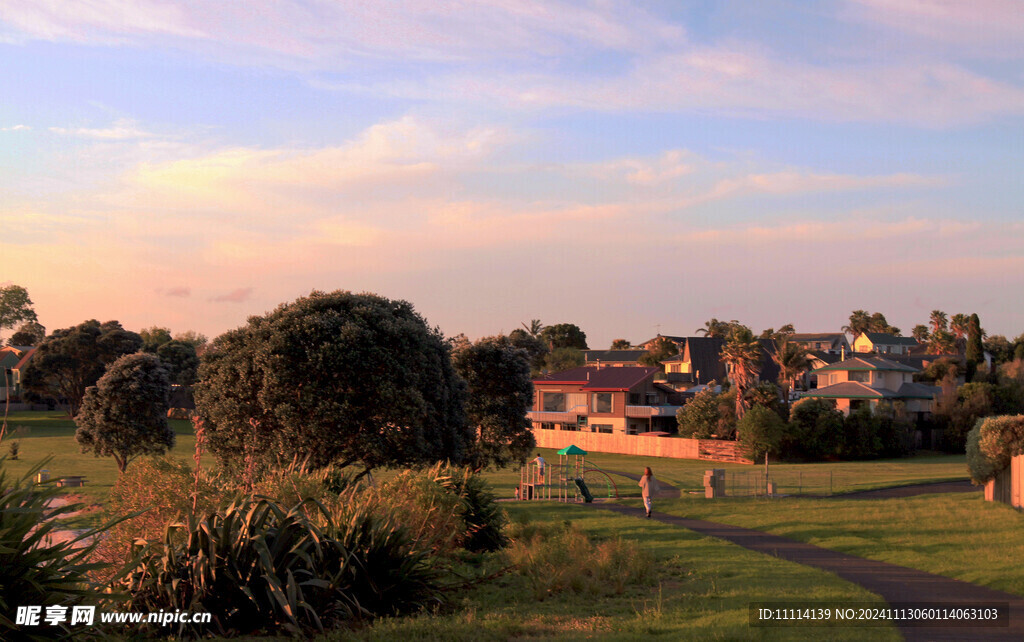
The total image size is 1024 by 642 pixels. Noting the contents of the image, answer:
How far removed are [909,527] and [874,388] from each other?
50.4m

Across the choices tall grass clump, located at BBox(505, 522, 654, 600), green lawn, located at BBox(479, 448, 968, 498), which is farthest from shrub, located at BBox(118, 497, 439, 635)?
green lawn, located at BBox(479, 448, 968, 498)

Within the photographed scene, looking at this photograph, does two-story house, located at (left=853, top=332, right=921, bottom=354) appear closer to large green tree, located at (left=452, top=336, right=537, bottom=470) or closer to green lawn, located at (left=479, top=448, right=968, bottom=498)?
green lawn, located at (left=479, top=448, right=968, bottom=498)

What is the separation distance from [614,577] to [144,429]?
3468 cm

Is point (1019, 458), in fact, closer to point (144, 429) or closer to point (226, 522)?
point (226, 522)

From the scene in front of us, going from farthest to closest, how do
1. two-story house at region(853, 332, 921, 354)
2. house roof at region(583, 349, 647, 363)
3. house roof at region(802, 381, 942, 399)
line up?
house roof at region(583, 349, 647, 363) → two-story house at region(853, 332, 921, 354) → house roof at region(802, 381, 942, 399)

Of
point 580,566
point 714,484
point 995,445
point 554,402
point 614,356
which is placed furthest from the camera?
point 614,356

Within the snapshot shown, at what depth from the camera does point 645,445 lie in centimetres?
7094

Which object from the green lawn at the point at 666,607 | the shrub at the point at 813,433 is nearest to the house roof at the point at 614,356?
the shrub at the point at 813,433

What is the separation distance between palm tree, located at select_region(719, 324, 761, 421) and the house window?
68.3 feet

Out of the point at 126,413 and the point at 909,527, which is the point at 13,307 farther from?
the point at 909,527

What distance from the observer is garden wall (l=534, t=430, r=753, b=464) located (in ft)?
215

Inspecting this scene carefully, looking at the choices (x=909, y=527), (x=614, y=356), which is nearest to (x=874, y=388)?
(x=909, y=527)

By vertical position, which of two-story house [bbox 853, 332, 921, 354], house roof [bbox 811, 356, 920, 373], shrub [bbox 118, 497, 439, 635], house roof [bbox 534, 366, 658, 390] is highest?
two-story house [bbox 853, 332, 921, 354]

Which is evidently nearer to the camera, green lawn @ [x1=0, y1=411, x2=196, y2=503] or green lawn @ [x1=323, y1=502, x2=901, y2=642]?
green lawn @ [x1=323, y1=502, x2=901, y2=642]
